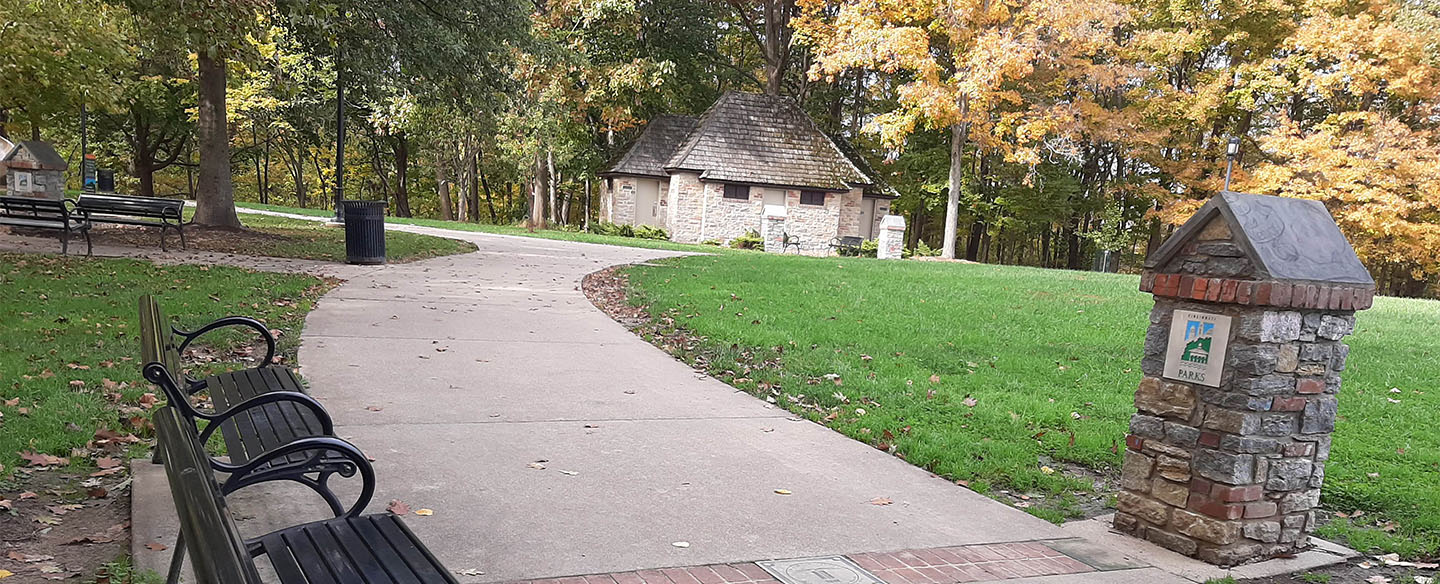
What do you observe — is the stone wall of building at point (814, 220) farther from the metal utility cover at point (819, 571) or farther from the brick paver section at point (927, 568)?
the metal utility cover at point (819, 571)

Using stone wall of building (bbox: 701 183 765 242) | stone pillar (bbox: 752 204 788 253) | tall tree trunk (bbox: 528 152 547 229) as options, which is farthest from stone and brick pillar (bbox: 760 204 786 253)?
tall tree trunk (bbox: 528 152 547 229)

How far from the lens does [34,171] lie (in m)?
15.9

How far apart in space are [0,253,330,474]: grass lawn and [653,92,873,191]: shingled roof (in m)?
20.8

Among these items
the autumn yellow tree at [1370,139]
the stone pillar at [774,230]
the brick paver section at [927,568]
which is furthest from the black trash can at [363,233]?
the autumn yellow tree at [1370,139]

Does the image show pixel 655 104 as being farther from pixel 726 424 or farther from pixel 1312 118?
pixel 726 424

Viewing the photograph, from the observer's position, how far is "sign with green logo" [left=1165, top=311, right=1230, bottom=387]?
14.0ft

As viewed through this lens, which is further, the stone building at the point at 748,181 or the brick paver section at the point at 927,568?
the stone building at the point at 748,181

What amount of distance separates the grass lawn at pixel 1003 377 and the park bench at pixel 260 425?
347 cm

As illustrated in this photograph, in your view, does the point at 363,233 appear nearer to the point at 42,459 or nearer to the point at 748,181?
the point at 42,459

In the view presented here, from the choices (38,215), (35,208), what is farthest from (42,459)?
(38,215)

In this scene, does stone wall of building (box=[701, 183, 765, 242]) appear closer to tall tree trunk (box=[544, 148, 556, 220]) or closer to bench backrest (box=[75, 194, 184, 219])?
tall tree trunk (box=[544, 148, 556, 220])

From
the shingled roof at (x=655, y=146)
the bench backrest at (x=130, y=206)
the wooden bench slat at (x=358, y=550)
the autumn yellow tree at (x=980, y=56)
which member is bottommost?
the wooden bench slat at (x=358, y=550)

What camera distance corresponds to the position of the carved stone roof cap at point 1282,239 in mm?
4164

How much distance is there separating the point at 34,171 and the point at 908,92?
69.7 feet
